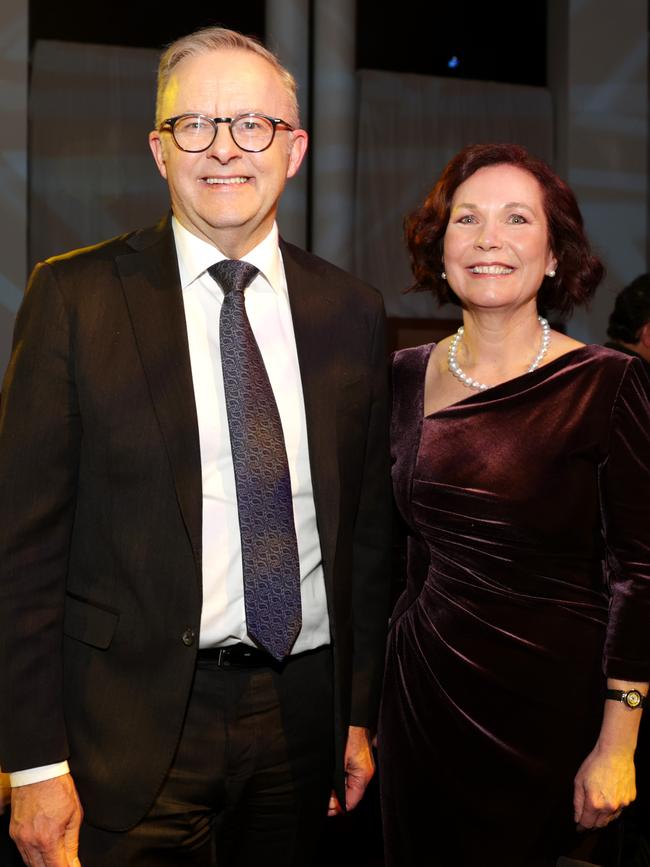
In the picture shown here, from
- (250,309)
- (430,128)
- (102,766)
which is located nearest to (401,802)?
(102,766)

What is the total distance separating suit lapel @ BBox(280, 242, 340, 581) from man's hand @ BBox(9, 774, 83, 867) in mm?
516

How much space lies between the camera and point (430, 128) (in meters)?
7.96

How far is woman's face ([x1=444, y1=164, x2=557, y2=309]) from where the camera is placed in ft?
→ 6.49

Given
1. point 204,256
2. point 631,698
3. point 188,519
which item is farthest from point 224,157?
point 631,698

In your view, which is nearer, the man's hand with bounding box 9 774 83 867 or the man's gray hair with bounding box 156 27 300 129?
the man's hand with bounding box 9 774 83 867

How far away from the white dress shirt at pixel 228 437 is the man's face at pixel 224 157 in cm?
5

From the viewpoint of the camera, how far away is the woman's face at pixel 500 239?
77.9 inches

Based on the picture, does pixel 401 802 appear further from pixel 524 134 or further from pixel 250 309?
pixel 524 134

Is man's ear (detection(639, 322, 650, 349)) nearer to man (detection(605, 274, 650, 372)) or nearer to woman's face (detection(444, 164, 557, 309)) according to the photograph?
man (detection(605, 274, 650, 372))

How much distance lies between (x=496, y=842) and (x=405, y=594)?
49 cm

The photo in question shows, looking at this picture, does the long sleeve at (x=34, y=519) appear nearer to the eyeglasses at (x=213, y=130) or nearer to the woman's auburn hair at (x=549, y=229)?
the eyeglasses at (x=213, y=130)

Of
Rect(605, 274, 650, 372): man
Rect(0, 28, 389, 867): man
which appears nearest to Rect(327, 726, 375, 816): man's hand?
Rect(0, 28, 389, 867): man

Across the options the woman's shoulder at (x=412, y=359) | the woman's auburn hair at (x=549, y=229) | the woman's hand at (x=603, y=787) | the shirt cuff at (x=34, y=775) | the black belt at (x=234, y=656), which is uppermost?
A: the woman's auburn hair at (x=549, y=229)

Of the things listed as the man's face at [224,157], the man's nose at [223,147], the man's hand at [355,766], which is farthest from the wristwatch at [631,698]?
the man's nose at [223,147]
